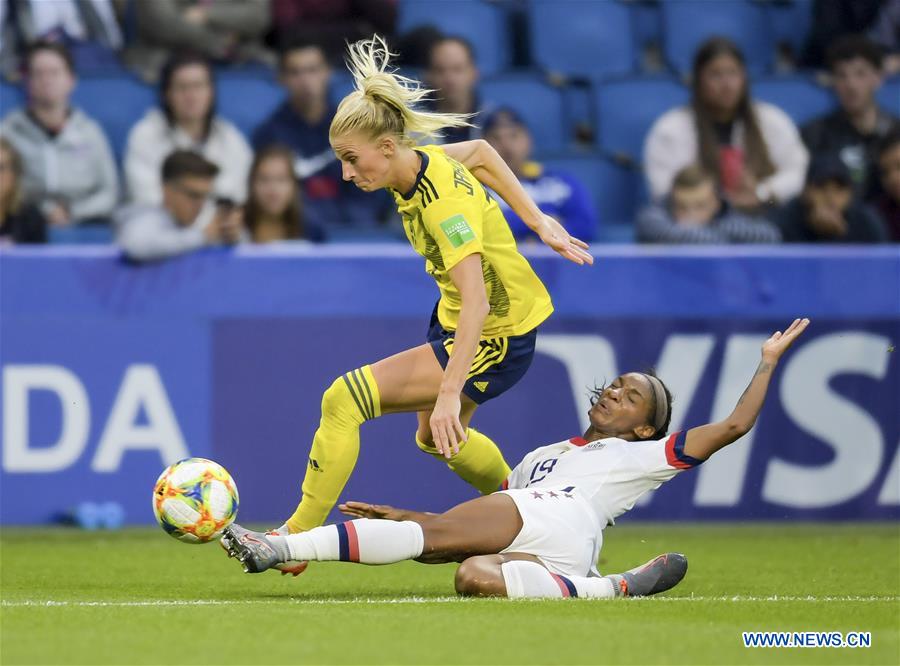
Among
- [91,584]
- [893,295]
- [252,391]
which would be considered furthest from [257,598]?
[893,295]

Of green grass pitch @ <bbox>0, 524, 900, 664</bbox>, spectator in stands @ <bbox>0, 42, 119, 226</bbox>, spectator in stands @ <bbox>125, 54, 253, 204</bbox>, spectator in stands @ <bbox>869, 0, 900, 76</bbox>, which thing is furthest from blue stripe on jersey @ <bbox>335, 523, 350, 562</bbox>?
spectator in stands @ <bbox>869, 0, 900, 76</bbox>

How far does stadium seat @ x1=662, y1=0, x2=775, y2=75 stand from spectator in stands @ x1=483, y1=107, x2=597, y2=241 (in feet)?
8.42

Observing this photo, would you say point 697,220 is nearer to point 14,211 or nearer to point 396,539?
point 14,211

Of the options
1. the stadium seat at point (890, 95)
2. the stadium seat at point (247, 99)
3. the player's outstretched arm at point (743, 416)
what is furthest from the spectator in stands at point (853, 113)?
the player's outstretched arm at point (743, 416)

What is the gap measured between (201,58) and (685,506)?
411 cm

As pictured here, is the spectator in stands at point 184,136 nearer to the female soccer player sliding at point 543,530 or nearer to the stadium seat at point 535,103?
the stadium seat at point 535,103

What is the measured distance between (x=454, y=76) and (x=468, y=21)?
1.40 metres

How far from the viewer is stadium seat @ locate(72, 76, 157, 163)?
11062 mm

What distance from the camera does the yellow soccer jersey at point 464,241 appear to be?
20.2ft

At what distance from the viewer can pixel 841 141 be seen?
11.3 meters

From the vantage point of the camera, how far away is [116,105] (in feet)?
36.3

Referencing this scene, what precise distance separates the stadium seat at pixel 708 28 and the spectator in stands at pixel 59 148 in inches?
170

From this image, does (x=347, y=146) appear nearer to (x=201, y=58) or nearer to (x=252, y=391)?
(x=252, y=391)

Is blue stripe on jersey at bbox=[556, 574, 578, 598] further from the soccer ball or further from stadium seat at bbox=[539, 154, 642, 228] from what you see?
stadium seat at bbox=[539, 154, 642, 228]
